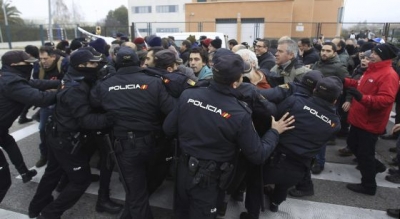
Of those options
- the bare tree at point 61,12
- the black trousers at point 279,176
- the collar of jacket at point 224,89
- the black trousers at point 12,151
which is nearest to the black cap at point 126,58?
the collar of jacket at point 224,89

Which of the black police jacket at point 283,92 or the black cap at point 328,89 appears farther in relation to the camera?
the black police jacket at point 283,92

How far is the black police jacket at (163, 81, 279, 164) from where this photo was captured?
92.1 inches

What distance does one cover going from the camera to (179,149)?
9.41 ft

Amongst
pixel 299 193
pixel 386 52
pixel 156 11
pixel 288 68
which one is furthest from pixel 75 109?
pixel 156 11

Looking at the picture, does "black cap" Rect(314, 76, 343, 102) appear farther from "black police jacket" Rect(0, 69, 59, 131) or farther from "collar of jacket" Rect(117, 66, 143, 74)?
"black police jacket" Rect(0, 69, 59, 131)

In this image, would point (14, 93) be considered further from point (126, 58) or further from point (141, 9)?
point (141, 9)

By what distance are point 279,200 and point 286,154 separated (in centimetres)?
73

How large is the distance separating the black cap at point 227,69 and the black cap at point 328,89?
3.35 ft

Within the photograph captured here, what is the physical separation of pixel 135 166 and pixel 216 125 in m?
1.13

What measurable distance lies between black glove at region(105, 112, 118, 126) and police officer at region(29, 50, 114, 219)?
0.04 m

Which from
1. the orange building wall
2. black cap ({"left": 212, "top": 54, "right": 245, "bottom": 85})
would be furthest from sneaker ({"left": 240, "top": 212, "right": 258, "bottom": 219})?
the orange building wall

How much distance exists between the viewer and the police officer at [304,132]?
2.92 meters

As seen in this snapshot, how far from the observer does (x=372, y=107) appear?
3645 millimetres

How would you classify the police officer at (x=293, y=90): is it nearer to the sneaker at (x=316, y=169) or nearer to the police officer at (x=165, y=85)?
the police officer at (x=165, y=85)
